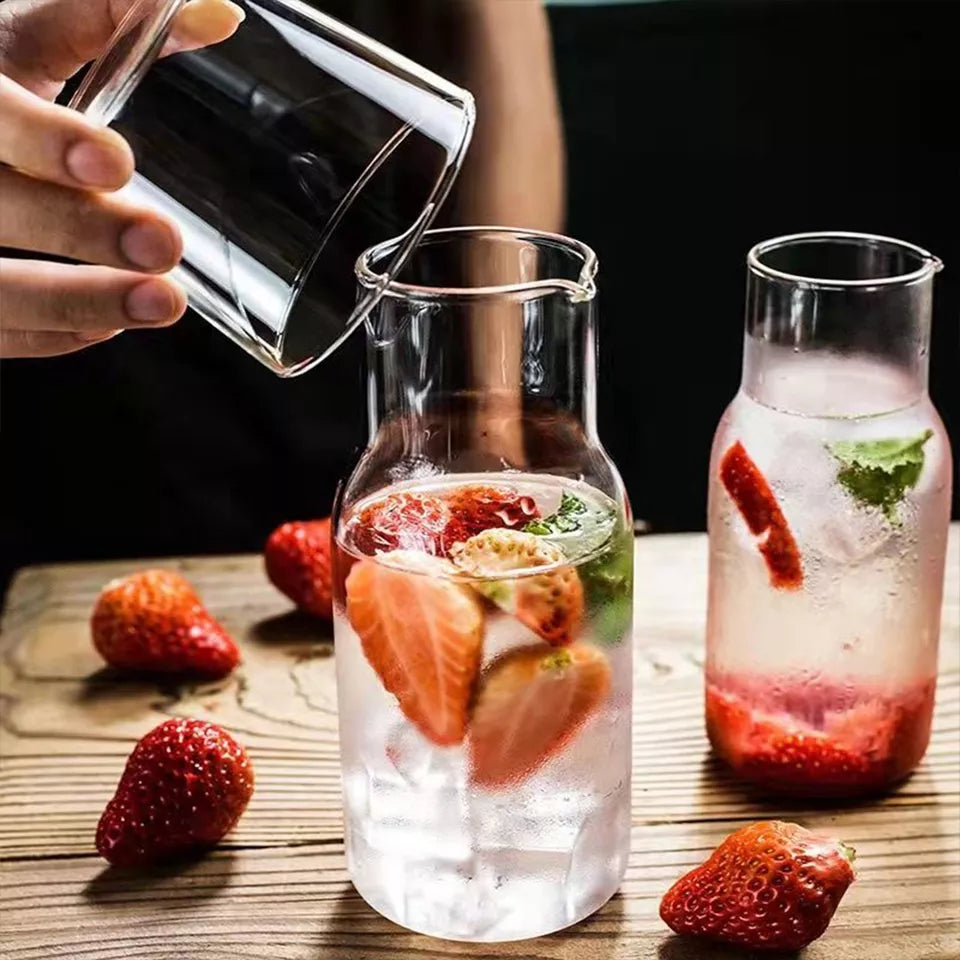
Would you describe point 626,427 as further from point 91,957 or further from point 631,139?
point 91,957

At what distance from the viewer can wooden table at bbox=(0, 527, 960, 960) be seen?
3.19 feet

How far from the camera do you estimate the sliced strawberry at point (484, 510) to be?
0.93m

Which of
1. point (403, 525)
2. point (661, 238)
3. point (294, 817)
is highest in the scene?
point (403, 525)

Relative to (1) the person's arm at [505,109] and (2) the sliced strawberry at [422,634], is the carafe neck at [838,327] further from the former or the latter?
(1) the person's arm at [505,109]

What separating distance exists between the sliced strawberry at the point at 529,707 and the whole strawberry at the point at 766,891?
0.39 feet

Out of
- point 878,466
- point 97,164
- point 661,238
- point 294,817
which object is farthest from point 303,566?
point 661,238

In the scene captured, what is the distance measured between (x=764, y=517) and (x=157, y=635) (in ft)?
1.60

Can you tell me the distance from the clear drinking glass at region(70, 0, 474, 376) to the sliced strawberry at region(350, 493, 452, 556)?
142mm

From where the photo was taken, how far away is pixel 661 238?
84.6 inches

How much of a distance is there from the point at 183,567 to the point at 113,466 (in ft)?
1.79

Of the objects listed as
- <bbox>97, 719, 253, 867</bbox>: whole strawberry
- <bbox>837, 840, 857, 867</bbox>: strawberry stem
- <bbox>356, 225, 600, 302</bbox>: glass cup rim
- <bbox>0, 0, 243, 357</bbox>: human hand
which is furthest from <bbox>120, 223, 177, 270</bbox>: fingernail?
<bbox>837, 840, 857, 867</bbox>: strawberry stem

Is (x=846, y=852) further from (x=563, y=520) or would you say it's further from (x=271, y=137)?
(x=271, y=137)

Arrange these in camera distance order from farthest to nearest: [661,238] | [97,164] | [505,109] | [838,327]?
[661,238] → [505,109] → [838,327] → [97,164]

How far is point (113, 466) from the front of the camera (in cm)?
198
